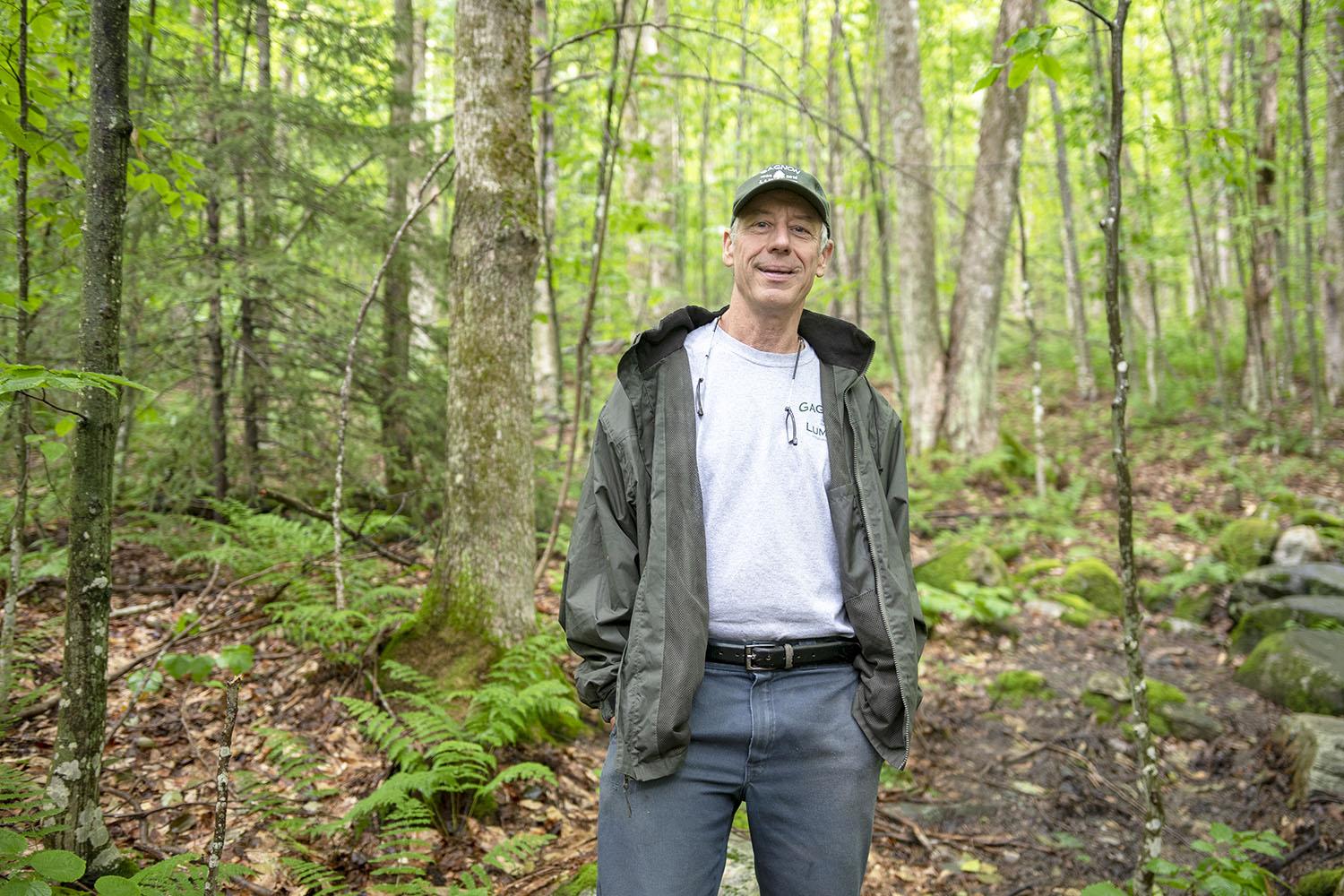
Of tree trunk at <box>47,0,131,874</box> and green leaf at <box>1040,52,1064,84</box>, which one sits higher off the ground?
green leaf at <box>1040,52,1064,84</box>

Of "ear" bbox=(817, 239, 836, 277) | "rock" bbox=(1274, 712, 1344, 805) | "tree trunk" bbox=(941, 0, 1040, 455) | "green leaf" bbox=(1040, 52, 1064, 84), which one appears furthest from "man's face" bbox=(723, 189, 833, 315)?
"tree trunk" bbox=(941, 0, 1040, 455)

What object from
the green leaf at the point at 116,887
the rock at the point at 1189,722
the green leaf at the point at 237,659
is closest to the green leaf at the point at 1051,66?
the green leaf at the point at 237,659

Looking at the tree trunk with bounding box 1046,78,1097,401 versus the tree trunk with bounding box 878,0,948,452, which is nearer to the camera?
the tree trunk with bounding box 878,0,948,452

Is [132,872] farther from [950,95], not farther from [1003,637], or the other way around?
[950,95]

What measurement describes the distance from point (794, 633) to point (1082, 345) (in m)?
17.2

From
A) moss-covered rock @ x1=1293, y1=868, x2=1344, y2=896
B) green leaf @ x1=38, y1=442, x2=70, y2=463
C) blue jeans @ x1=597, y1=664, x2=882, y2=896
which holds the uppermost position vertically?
green leaf @ x1=38, y1=442, x2=70, y2=463

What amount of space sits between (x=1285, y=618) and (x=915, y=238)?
7655mm

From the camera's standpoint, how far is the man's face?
2.37 m

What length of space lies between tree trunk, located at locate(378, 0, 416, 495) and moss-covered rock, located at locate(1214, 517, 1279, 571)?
28.7ft

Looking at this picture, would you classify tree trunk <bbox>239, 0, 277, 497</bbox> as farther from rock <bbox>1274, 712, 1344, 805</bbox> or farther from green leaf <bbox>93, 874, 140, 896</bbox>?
rock <bbox>1274, 712, 1344, 805</bbox>

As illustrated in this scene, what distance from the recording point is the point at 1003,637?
24.5 feet

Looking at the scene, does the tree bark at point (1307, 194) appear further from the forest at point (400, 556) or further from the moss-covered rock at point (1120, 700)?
the moss-covered rock at point (1120, 700)

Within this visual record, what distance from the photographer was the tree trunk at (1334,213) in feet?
39.1

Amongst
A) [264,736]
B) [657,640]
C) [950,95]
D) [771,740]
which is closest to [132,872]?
[264,736]
